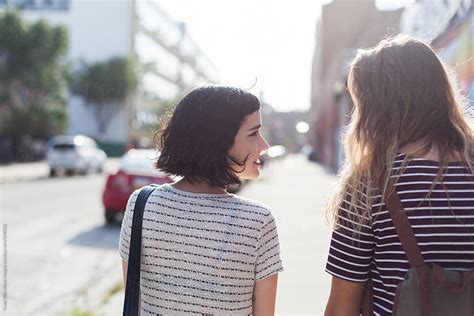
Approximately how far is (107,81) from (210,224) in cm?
5703

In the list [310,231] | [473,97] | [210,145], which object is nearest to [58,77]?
[310,231]

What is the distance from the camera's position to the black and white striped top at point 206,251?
6.22 feet

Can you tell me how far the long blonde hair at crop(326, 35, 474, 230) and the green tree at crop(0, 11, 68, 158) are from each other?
31806mm

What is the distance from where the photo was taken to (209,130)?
77.2 inches

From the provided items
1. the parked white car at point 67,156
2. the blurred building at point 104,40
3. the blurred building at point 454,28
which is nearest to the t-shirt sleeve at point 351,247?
the blurred building at point 454,28

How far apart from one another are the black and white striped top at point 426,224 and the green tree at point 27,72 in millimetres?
31992

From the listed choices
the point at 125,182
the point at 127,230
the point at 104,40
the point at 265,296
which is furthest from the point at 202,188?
the point at 104,40

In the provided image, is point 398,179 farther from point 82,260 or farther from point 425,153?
point 82,260

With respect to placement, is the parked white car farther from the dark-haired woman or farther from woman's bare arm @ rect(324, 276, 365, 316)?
woman's bare arm @ rect(324, 276, 365, 316)

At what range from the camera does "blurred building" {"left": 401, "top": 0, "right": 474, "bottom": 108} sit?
9.09m

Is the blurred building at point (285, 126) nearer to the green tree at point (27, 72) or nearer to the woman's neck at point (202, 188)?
the green tree at point (27, 72)

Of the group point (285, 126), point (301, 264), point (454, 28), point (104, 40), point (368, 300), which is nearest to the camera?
point (368, 300)

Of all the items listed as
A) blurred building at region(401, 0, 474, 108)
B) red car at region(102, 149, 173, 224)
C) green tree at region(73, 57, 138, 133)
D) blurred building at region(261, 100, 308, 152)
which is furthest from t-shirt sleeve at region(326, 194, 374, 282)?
blurred building at region(261, 100, 308, 152)

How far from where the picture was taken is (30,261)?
313 inches
